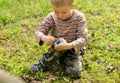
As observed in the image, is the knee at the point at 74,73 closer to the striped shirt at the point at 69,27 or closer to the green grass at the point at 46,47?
the green grass at the point at 46,47

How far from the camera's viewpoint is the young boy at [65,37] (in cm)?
355

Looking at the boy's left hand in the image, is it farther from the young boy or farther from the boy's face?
the boy's face

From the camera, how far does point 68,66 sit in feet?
12.4

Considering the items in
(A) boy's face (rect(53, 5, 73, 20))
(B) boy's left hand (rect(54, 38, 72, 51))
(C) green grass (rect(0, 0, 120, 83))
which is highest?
(A) boy's face (rect(53, 5, 73, 20))

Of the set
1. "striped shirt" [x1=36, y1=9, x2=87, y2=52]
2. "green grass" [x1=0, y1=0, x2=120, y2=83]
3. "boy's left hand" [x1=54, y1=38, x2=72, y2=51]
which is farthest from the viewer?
"green grass" [x1=0, y1=0, x2=120, y2=83]

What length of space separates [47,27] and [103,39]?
5.42ft

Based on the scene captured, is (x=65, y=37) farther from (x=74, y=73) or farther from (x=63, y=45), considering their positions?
(x=74, y=73)

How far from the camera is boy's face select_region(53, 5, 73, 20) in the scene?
11.4 feet

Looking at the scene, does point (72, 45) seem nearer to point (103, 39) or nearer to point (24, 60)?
point (24, 60)

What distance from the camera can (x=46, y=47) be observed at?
459cm

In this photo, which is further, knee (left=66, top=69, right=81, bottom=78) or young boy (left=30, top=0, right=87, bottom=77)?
knee (left=66, top=69, right=81, bottom=78)

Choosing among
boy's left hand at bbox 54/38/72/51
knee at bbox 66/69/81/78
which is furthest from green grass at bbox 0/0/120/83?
boy's left hand at bbox 54/38/72/51

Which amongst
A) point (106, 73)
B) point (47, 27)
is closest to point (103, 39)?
point (106, 73)

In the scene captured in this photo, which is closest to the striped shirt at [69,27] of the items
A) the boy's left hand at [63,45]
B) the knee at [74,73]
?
the boy's left hand at [63,45]
